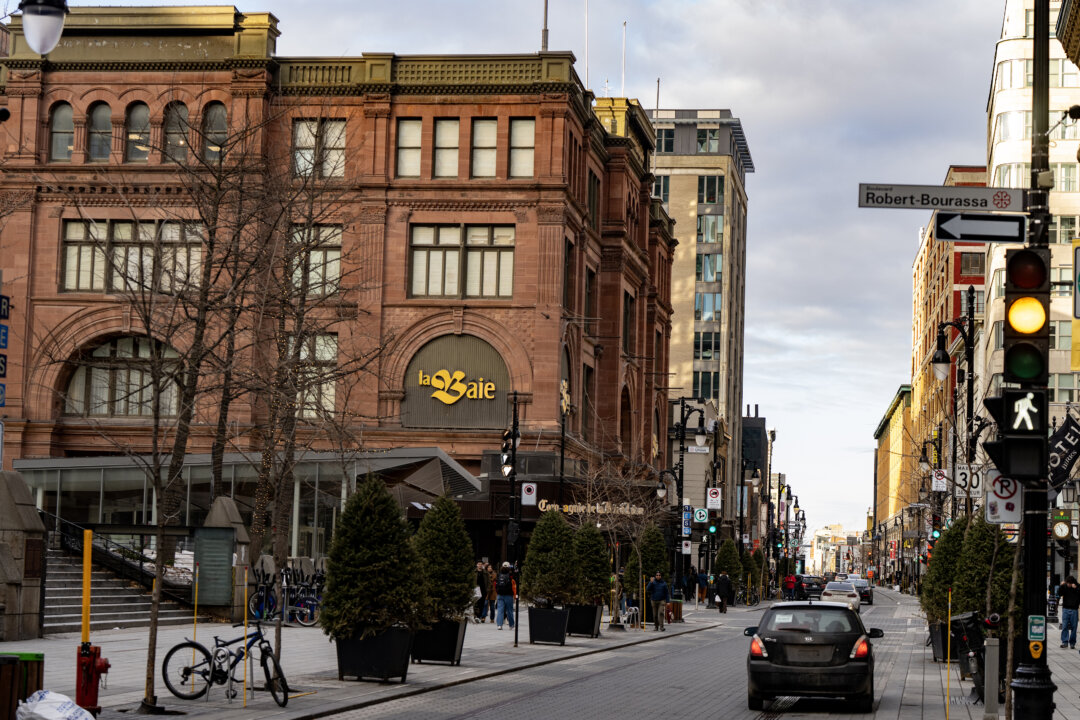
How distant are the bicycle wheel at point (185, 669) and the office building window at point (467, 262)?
4283 cm

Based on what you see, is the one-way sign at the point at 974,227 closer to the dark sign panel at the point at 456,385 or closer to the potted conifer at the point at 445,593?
the potted conifer at the point at 445,593

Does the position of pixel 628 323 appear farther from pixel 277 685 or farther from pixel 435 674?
pixel 277 685

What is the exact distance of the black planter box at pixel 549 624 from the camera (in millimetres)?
33438

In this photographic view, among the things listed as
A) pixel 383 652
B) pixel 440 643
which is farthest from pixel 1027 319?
pixel 440 643

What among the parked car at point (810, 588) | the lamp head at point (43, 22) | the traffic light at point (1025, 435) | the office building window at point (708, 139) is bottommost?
the parked car at point (810, 588)

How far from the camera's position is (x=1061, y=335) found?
81.3 m

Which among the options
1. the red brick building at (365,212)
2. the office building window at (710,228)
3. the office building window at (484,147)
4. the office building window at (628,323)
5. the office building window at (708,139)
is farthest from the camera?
the office building window at (708,139)

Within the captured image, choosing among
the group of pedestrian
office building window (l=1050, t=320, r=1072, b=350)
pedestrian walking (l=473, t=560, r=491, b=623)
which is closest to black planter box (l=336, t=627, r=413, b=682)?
the group of pedestrian

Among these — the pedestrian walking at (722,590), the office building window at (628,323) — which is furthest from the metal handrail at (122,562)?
the office building window at (628,323)

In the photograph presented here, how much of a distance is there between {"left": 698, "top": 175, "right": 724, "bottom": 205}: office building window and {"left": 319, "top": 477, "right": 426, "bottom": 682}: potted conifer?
385 ft

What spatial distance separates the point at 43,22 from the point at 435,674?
50.1 ft

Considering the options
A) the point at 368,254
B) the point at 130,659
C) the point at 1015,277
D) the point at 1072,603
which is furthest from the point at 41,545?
the point at 368,254

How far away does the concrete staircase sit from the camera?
30.8 m

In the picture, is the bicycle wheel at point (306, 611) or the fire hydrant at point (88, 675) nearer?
the fire hydrant at point (88, 675)
